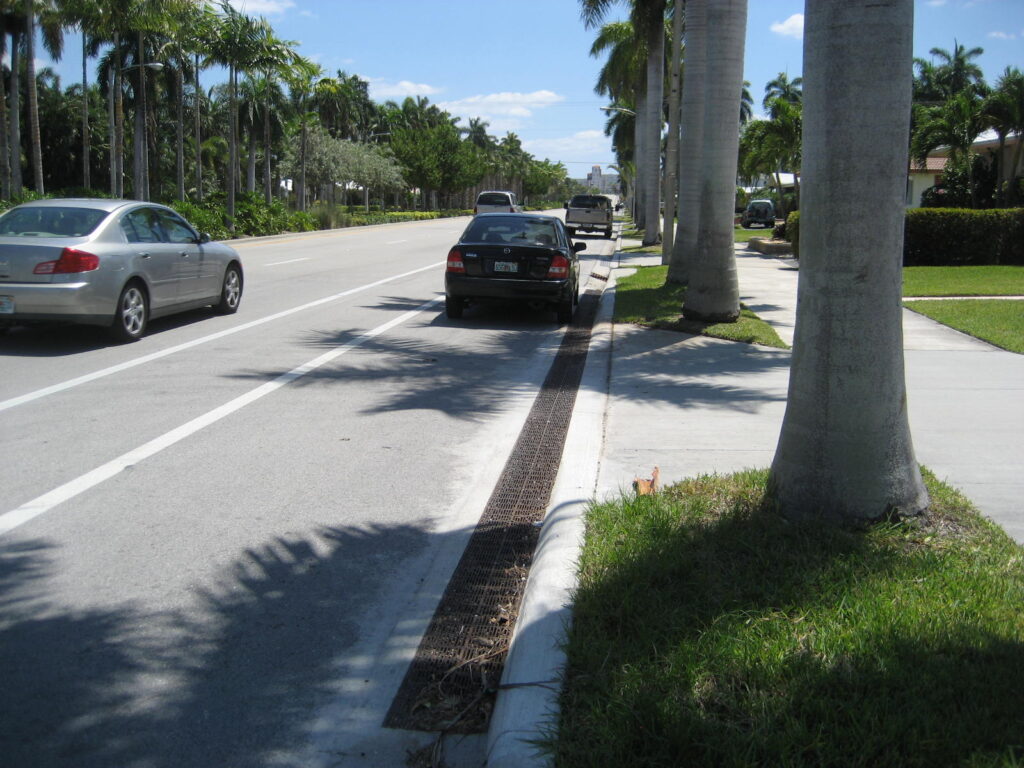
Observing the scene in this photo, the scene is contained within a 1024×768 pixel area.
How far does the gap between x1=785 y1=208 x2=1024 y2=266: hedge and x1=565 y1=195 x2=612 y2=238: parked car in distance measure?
2000cm

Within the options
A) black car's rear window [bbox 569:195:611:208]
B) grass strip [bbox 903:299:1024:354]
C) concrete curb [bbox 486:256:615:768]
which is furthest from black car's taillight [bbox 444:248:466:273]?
black car's rear window [bbox 569:195:611:208]

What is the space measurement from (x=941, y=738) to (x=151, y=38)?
56448 millimetres

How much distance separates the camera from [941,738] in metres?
2.90

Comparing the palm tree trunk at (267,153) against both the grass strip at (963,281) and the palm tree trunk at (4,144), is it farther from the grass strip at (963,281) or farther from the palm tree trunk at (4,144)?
the grass strip at (963,281)

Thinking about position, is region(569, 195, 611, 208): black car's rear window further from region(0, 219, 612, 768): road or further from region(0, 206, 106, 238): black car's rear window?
region(0, 206, 106, 238): black car's rear window

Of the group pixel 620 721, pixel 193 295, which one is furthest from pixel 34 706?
pixel 193 295

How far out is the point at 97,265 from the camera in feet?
33.4

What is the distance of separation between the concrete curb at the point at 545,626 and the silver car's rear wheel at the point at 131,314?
6115 millimetres

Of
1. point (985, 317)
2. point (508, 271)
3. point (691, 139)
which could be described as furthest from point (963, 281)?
point (508, 271)

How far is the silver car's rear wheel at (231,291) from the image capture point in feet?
43.3

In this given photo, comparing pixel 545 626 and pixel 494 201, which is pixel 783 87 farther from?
pixel 545 626

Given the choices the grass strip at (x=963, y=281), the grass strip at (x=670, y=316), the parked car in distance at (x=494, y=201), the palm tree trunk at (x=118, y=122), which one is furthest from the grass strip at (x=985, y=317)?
the palm tree trunk at (x=118, y=122)

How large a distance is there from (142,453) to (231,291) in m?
Answer: 7.29

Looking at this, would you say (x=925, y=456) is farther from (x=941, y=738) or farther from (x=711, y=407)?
(x=941, y=738)
